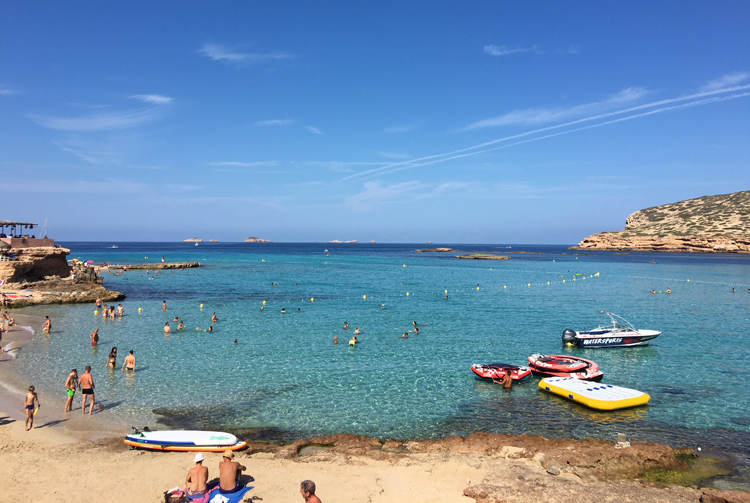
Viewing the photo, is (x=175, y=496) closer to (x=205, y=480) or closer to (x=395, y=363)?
(x=205, y=480)

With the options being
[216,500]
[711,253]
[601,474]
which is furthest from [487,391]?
[711,253]

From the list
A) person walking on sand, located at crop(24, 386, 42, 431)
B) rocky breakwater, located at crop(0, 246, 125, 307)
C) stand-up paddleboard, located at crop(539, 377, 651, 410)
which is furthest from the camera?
rocky breakwater, located at crop(0, 246, 125, 307)

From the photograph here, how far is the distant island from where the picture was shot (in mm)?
140000

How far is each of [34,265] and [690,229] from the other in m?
186

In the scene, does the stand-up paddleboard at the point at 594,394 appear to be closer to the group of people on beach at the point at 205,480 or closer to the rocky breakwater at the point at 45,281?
the group of people on beach at the point at 205,480

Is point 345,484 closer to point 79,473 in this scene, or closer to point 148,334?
point 79,473

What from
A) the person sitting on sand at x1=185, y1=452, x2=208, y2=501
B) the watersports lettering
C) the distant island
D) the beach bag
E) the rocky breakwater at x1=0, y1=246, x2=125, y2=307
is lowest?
the watersports lettering

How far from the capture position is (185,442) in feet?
44.2

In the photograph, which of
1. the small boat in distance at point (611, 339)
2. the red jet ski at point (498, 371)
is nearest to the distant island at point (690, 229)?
the small boat in distance at point (611, 339)

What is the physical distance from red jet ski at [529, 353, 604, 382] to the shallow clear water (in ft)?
4.87

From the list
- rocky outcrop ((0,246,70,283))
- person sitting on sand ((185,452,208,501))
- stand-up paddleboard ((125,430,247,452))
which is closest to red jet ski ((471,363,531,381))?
stand-up paddleboard ((125,430,247,452))

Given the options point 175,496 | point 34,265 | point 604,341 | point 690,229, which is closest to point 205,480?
point 175,496

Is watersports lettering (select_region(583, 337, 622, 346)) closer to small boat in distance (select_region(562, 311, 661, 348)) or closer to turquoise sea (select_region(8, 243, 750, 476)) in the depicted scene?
small boat in distance (select_region(562, 311, 661, 348))

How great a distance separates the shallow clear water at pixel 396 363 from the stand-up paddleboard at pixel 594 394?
401 mm
